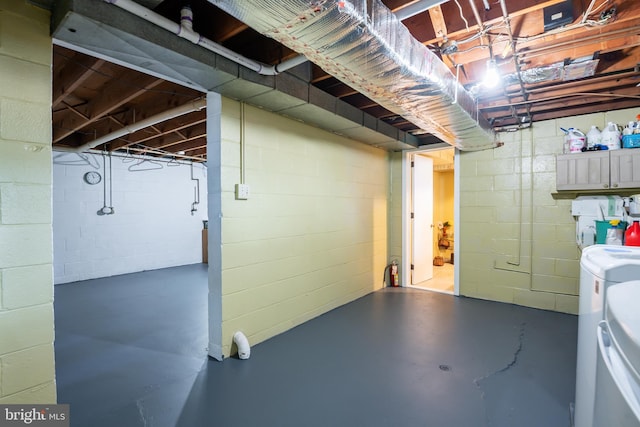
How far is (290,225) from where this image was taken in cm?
301

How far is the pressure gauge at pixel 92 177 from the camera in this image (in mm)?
5071

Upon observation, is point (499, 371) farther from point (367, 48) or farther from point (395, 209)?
point (395, 209)

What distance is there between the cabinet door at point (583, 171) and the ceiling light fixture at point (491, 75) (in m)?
1.41

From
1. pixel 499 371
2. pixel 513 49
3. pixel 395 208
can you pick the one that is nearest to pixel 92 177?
pixel 395 208

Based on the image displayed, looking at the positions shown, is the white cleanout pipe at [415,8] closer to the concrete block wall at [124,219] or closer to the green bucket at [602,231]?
the green bucket at [602,231]

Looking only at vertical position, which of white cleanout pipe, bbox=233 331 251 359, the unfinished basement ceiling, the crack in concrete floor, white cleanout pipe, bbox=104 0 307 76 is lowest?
the crack in concrete floor

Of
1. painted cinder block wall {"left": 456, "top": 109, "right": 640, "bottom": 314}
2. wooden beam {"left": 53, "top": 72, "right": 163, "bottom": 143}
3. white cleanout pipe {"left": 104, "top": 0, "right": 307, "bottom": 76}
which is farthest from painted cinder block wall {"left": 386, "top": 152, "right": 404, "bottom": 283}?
wooden beam {"left": 53, "top": 72, "right": 163, "bottom": 143}

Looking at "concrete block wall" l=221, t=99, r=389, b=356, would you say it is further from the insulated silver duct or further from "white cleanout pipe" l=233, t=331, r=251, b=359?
the insulated silver duct

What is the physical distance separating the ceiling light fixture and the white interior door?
216 cm

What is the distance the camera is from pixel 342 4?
1252 millimetres

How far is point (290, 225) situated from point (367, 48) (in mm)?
1818

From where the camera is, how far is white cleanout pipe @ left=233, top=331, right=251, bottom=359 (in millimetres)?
2402

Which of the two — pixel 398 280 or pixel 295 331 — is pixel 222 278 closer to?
pixel 295 331

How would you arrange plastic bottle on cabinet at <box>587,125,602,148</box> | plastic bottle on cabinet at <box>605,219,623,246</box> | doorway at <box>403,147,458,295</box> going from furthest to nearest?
doorway at <box>403,147,458,295</box> → plastic bottle on cabinet at <box>587,125,602,148</box> → plastic bottle on cabinet at <box>605,219,623,246</box>
